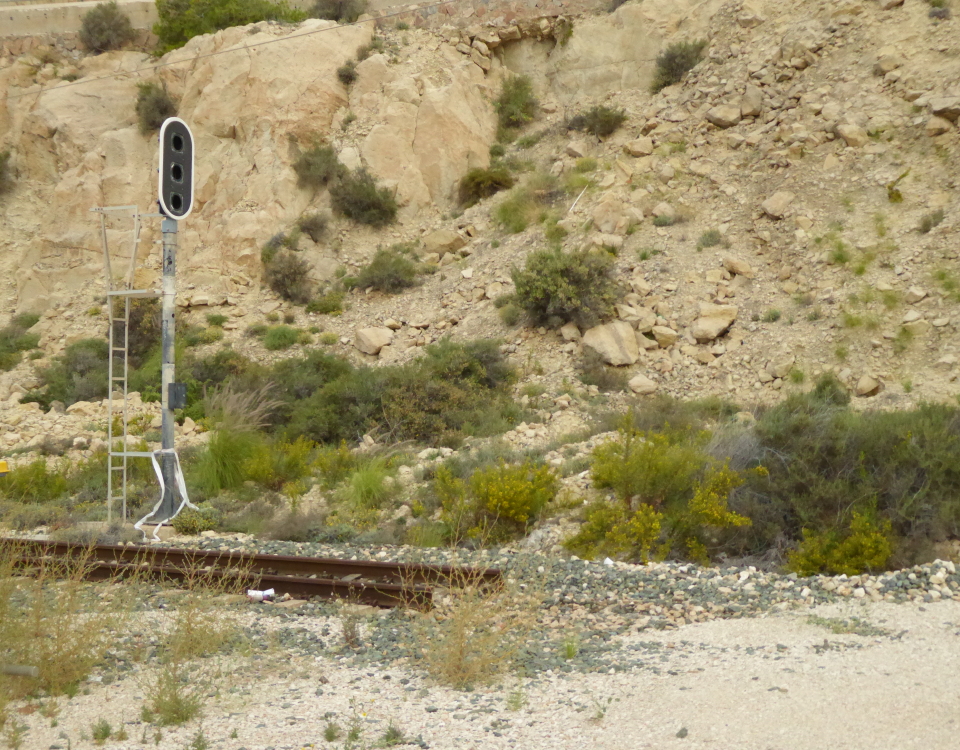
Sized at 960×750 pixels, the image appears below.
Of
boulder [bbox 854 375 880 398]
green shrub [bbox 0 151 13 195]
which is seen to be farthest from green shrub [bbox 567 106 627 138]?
green shrub [bbox 0 151 13 195]

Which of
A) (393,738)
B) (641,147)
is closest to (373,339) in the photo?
(641,147)

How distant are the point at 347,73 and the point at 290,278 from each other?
22.5ft

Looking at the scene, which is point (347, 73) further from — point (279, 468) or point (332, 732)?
point (332, 732)

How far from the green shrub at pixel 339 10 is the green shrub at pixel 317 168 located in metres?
5.81

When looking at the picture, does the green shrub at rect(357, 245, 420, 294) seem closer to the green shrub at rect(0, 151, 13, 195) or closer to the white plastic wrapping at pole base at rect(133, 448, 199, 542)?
the white plastic wrapping at pole base at rect(133, 448, 199, 542)

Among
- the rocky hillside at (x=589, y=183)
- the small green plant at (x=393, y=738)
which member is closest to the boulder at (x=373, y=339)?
the rocky hillside at (x=589, y=183)

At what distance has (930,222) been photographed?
1752 cm

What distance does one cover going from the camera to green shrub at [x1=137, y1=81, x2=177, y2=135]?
88.6 ft

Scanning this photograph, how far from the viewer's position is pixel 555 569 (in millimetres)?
8125

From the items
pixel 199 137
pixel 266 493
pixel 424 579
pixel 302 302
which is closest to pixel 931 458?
pixel 424 579

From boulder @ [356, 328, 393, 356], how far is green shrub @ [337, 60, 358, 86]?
30.0 feet

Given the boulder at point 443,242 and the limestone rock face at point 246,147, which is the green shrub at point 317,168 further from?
the boulder at point 443,242

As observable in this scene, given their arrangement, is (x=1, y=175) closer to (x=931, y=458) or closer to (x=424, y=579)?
(x=424, y=579)

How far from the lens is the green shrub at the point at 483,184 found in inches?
936
